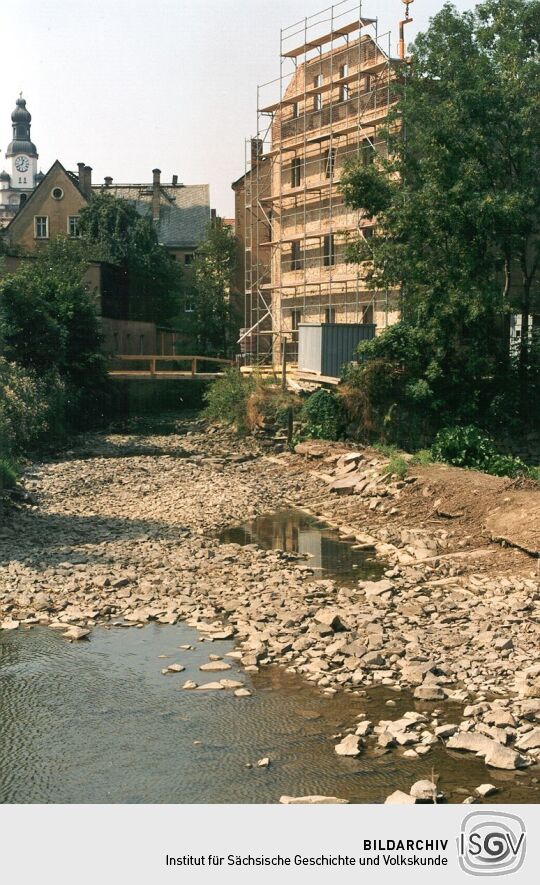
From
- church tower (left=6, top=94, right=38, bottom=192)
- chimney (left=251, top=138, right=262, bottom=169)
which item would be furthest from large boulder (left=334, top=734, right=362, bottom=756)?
church tower (left=6, top=94, right=38, bottom=192)

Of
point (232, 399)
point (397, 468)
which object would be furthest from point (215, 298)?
point (397, 468)

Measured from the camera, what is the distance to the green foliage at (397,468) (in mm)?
21936

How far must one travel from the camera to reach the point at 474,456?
2428 centimetres

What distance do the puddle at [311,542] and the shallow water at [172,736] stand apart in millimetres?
4667

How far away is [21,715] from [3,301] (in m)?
24.2

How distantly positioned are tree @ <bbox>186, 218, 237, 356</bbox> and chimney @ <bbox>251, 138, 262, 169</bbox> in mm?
5542

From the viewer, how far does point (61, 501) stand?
70.7 feet

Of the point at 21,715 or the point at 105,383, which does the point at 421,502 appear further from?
the point at 105,383

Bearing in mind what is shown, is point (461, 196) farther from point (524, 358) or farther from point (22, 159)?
point (22, 159)

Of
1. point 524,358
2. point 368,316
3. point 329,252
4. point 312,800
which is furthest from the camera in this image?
point 329,252

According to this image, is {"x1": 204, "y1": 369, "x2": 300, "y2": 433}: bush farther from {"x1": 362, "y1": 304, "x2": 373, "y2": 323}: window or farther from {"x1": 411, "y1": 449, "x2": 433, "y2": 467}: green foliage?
{"x1": 411, "y1": 449, "x2": 433, "y2": 467}: green foliage

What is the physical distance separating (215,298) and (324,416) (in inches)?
1018

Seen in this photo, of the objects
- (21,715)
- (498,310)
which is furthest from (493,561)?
(498,310)

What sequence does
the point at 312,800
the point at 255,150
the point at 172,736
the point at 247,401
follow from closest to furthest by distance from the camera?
1. the point at 312,800
2. the point at 172,736
3. the point at 247,401
4. the point at 255,150
